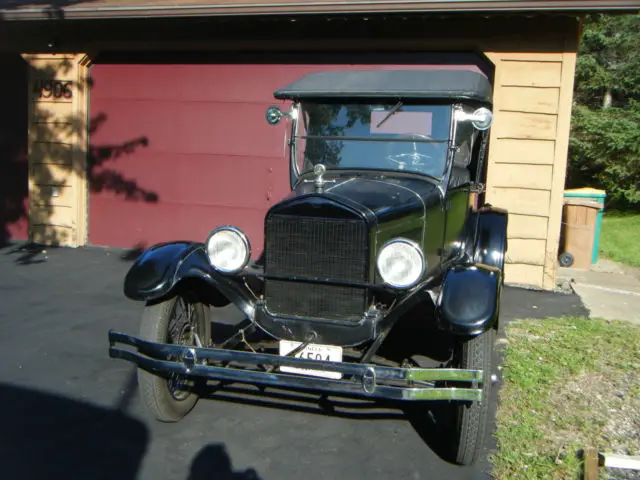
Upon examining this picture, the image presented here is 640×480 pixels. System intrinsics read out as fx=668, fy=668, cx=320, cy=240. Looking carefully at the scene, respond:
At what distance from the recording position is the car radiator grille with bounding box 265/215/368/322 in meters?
3.51

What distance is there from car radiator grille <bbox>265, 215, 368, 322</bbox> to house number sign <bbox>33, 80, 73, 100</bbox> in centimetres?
624

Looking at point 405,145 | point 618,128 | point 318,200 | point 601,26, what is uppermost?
point 601,26

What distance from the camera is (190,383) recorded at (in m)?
4.08

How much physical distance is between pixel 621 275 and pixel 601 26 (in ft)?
35.0

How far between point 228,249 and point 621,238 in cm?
941

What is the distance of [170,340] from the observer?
398cm

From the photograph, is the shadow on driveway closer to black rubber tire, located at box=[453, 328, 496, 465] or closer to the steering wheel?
black rubber tire, located at box=[453, 328, 496, 465]

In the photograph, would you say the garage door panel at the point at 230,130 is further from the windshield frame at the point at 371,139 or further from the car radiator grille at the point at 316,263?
the car radiator grille at the point at 316,263

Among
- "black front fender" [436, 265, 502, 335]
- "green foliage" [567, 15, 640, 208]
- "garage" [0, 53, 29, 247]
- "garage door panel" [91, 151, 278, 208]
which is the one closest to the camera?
"black front fender" [436, 265, 502, 335]

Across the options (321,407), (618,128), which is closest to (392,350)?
(321,407)

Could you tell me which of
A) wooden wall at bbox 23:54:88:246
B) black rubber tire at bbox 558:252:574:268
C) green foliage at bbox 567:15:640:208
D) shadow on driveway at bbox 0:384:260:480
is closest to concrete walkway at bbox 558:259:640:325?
black rubber tire at bbox 558:252:574:268

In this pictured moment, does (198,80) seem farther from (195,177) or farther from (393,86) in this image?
(393,86)

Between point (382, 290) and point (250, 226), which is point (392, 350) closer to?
point (382, 290)

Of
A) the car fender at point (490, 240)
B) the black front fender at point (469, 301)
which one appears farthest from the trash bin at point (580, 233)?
the black front fender at point (469, 301)
